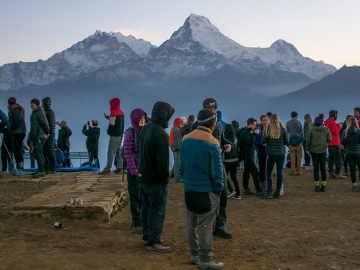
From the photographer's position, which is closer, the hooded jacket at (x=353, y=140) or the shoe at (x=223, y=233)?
the shoe at (x=223, y=233)

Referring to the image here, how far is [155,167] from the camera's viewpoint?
6176 millimetres

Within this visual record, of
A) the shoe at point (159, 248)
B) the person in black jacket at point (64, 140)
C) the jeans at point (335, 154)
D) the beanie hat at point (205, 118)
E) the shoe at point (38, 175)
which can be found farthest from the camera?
the person in black jacket at point (64, 140)

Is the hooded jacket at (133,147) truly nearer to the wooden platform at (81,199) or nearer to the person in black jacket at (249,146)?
the wooden platform at (81,199)

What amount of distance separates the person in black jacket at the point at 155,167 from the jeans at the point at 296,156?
384 inches

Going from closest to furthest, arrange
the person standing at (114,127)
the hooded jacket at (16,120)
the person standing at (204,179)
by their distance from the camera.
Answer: the person standing at (204,179), the person standing at (114,127), the hooded jacket at (16,120)

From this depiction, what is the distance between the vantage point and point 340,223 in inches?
330

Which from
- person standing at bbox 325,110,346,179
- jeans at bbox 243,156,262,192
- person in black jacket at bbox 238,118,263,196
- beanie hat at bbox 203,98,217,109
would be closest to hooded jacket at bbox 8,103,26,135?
person in black jacket at bbox 238,118,263,196

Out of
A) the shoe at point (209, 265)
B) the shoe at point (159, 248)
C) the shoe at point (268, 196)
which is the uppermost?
the shoe at point (268, 196)

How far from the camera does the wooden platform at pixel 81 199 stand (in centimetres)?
795

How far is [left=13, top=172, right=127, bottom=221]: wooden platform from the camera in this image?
7.95 m

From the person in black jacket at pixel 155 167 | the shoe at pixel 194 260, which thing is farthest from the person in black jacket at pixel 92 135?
the shoe at pixel 194 260

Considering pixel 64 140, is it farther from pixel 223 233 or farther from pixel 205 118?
pixel 205 118

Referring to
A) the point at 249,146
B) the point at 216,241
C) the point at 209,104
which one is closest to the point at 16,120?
the point at 249,146

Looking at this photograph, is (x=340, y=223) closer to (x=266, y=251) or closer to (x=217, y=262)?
(x=266, y=251)
